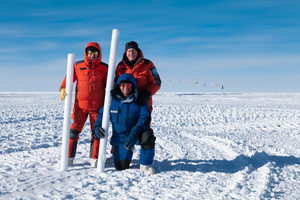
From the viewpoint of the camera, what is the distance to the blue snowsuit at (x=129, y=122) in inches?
125

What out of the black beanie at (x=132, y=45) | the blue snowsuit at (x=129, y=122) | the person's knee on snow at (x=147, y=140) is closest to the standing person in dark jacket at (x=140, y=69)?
the black beanie at (x=132, y=45)

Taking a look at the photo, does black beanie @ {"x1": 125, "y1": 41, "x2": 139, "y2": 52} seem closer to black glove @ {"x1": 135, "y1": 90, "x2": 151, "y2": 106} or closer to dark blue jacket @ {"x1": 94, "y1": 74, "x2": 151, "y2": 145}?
dark blue jacket @ {"x1": 94, "y1": 74, "x2": 151, "y2": 145}

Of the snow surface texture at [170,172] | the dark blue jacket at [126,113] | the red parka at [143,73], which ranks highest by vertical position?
the red parka at [143,73]

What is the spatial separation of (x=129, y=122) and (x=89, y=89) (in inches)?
31.2

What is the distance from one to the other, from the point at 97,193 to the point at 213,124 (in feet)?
21.7

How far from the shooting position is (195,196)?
8.36ft

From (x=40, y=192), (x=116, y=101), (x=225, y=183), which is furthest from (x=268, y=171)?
(x=40, y=192)

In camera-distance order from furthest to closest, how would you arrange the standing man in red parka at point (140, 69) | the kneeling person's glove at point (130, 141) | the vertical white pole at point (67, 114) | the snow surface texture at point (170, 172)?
the standing man in red parka at point (140, 69)
the vertical white pole at point (67, 114)
the kneeling person's glove at point (130, 141)
the snow surface texture at point (170, 172)

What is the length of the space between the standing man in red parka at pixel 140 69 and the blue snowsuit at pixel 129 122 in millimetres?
242

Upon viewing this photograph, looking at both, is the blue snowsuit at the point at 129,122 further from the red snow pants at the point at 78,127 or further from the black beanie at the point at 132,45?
the black beanie at the point at 132,45

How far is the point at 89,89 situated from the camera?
11.1ft

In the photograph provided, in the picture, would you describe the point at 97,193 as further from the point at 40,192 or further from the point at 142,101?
the point at 142,101

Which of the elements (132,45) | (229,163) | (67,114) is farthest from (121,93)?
(229,163)

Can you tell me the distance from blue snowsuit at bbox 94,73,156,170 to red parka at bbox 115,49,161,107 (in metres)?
0.29
